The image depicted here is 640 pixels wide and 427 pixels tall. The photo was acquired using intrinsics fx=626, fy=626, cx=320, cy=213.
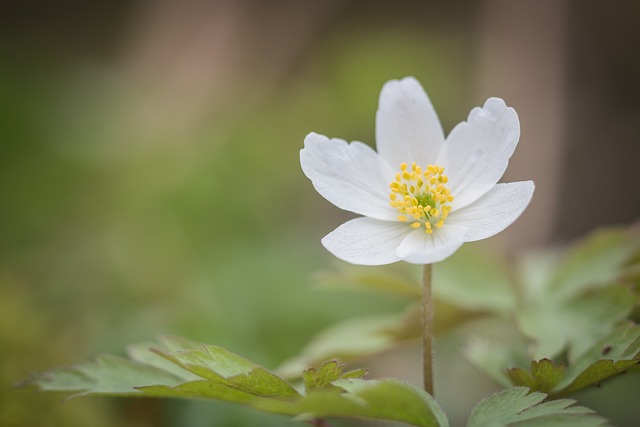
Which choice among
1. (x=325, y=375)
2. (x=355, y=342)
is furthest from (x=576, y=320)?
(x=325, y=375)

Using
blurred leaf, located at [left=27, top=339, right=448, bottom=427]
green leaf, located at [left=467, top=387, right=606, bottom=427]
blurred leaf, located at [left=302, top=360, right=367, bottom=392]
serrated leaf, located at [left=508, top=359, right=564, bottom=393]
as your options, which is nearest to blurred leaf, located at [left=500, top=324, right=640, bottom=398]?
serrated leaf, located at [left=508, top=359, right=564, bottom=393]

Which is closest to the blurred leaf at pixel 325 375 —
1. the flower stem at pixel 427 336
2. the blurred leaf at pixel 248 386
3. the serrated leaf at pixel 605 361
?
the blurred leaf at pixel 248 386

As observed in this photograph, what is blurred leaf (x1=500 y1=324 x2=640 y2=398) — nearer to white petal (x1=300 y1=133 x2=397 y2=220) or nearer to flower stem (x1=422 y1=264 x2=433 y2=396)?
flower stem (x1=422 y1=264 x2=433 y2=396)

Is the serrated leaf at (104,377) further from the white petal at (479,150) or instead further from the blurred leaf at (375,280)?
the white petal at (479,150)

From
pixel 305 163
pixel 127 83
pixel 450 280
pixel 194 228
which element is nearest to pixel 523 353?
pixel 450 280

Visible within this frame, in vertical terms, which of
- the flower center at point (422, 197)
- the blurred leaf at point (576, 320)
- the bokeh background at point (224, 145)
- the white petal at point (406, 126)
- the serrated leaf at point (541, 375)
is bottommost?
the serrated leaf at point (541, 375)

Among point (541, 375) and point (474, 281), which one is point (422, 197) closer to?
point (541, 375)
